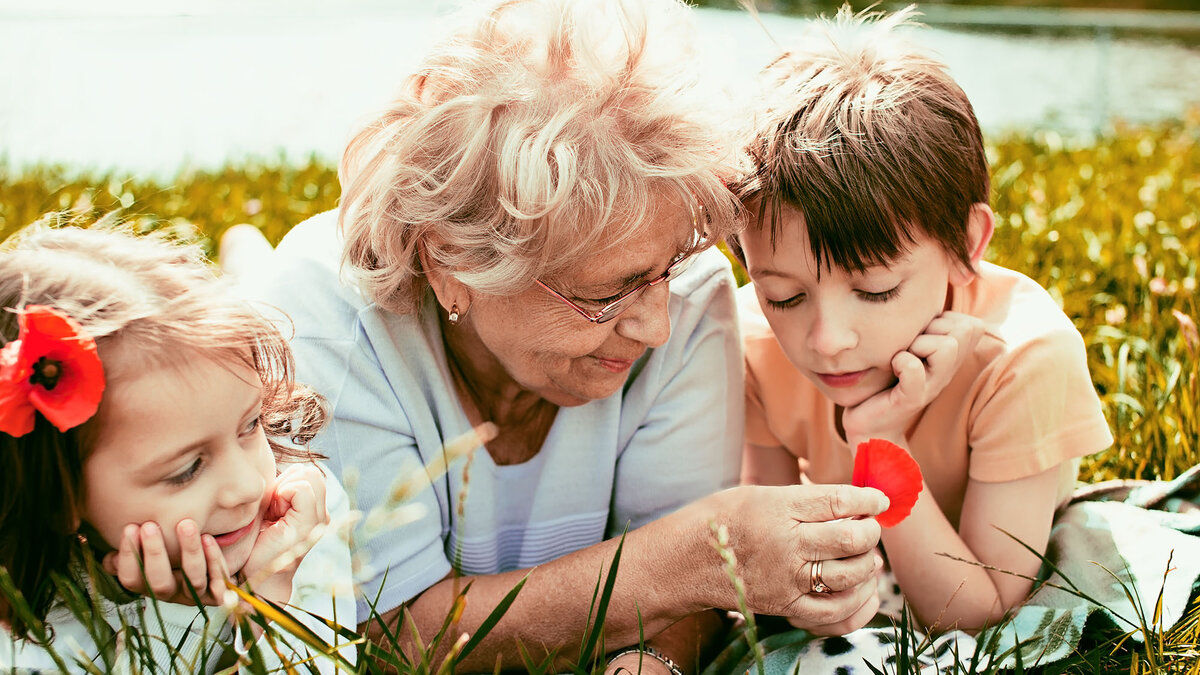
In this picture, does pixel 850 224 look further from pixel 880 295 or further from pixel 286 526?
pixel 286 526

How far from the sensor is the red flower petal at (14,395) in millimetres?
1481

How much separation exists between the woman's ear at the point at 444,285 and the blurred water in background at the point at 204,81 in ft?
7.58

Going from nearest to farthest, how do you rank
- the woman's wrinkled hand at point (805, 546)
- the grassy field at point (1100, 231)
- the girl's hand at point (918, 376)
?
1. the woman's wrinkled hand at point (805, 546)
2. the girl's hand at point (918, 376)
3. the grassy field at point (1100, 231)

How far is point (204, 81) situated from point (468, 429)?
5.59 metres

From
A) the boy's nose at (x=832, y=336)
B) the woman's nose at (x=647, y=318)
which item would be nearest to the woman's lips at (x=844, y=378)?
the boy's nose at (x=832, y=336)

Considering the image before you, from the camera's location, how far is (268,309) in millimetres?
2248

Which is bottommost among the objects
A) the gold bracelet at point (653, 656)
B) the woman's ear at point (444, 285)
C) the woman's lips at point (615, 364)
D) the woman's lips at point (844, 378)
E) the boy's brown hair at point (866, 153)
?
the gold bracelet at point (653, 656)

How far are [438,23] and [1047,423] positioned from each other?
147cm

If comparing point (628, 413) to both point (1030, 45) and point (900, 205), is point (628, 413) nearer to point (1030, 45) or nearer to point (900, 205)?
point (900, 205)

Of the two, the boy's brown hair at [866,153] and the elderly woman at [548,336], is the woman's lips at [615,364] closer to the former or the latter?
the elderly woman at [548,336]

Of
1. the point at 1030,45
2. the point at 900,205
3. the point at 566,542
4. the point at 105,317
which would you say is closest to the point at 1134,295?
the point at 900,205

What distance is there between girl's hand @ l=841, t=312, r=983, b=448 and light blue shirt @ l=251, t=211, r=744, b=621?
345 mm

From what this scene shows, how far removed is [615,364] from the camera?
Answer: 2.20m

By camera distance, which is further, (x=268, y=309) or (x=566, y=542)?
(x=566, y=542)
